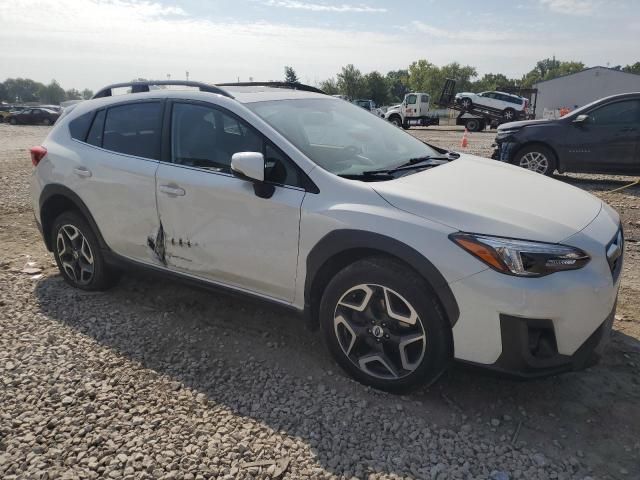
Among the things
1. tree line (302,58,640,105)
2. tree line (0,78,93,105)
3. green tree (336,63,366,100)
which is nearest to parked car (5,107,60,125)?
tree line (302,58,640,105)

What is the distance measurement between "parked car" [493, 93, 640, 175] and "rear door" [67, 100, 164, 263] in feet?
23.7

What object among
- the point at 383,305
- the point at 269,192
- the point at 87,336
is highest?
the point at 269,192

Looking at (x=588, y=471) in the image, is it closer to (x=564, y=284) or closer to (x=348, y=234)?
(x=564, y=284)

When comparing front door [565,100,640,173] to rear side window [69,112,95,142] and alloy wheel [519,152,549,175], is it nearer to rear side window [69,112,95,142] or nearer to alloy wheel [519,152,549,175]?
alloy wheel [519,152,549,175]

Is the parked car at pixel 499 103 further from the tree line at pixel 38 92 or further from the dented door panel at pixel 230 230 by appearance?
the tree line at pixel 38 92

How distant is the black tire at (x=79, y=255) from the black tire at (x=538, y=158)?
736 centimetres

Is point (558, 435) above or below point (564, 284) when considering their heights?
below

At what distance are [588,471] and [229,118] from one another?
2.78 meters

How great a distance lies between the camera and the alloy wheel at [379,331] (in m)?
2.70

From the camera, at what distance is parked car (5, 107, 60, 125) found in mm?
37719

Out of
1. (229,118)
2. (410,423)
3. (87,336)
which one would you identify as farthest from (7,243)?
(410,423)

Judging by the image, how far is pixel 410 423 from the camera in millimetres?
2674

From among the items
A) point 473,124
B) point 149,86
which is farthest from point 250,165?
point 473,124

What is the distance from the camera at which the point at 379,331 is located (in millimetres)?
2809
